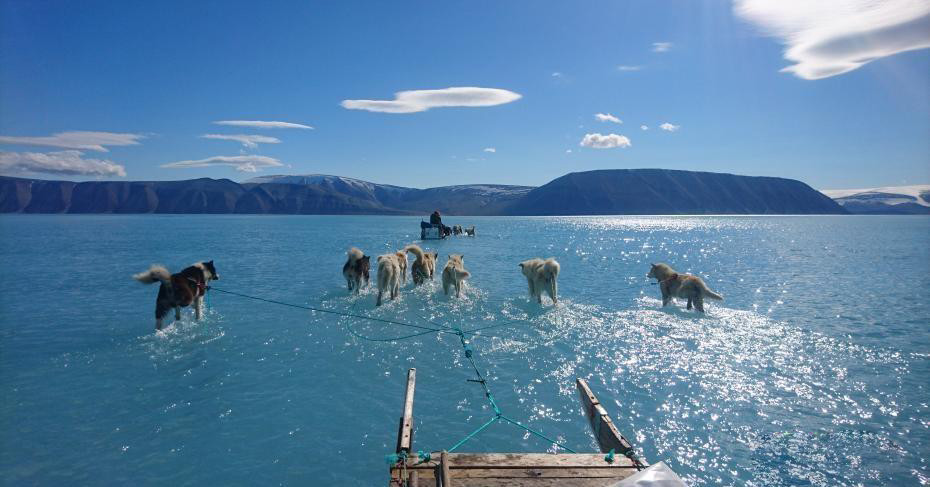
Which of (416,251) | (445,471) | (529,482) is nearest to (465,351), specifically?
(529,482)

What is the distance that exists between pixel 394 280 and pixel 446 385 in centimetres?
827

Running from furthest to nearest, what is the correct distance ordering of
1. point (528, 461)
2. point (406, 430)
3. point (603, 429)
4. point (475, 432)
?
point (475, 432) < point (603, 429) < point (406, 430) < point (528, 461)

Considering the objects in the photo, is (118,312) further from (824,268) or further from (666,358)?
(824,268)

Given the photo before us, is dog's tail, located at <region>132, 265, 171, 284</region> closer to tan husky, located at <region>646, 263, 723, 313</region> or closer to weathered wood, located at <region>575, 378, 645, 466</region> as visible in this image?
weathered wood, located at <region>575, 378, 645, 466</region>

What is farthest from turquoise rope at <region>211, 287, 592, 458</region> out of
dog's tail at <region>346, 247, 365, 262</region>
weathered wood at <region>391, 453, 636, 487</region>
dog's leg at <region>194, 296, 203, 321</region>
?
dog's leg at <region>194, 296, 203, 321</region>

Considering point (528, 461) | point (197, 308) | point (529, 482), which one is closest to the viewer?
point (529, 482)

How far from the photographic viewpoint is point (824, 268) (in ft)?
104

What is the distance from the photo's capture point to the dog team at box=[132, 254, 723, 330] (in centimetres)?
1352

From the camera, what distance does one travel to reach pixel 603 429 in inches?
256

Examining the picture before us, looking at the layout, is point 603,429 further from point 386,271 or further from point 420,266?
point 420,266

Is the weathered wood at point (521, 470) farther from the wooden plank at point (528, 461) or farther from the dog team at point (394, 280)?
the dog team at point (394, 280)

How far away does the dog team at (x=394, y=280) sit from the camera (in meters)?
13.5

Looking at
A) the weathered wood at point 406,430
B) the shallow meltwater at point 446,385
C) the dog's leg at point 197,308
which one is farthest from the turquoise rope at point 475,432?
the dog's leg at point 197,308

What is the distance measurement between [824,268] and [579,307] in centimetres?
2636
